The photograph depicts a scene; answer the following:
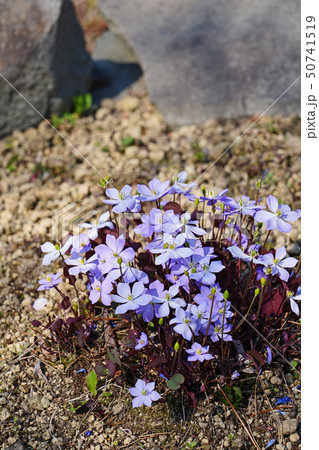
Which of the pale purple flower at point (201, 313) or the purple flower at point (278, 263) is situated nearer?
the pale purple flower at point (201, 313)

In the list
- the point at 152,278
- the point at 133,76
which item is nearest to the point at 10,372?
the point at 152,278

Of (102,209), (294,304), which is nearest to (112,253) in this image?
(294,304)

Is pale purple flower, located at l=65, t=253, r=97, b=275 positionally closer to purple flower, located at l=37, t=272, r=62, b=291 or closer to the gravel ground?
purple flower, located at l=37, t=272, r=62, b=291

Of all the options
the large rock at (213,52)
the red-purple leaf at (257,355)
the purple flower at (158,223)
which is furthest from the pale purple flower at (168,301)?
the large rock at (213,52)

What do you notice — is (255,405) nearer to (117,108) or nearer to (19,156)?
(19,156)

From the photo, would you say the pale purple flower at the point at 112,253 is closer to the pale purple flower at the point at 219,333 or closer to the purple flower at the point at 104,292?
the purple flower at the point at 104,292

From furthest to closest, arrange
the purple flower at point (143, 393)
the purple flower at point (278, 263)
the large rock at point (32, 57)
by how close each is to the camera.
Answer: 1. the large rock at point (32, 57)
2. the purple flower at point (278, 263)
3. the purple flower at point (143, 393)
